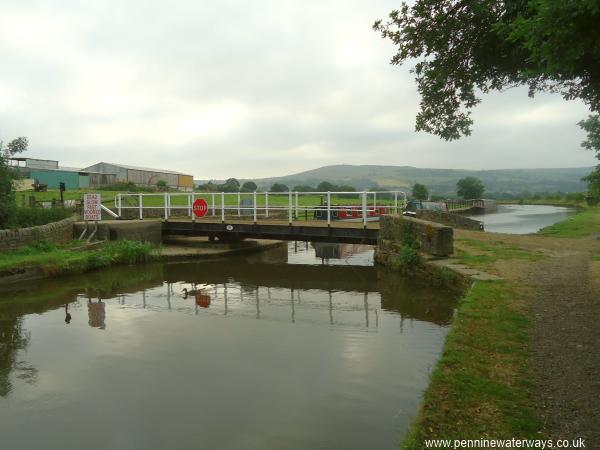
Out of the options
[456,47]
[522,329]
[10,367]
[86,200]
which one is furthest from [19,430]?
[86,200]

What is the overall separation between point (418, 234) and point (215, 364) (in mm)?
7921

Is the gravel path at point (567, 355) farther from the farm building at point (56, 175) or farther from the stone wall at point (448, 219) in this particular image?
the farm building at point (56, 175)

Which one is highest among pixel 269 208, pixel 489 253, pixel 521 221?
pixel 269 208

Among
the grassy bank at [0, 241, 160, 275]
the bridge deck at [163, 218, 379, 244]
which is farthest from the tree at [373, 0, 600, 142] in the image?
the grassy bank at [0, 241, 160, 275]

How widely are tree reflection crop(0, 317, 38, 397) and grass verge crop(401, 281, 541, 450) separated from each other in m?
4.56

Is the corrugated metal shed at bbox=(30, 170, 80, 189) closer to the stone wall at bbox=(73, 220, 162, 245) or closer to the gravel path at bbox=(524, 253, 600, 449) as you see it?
the stone wall at bbox=(73, 220, 162, 245)

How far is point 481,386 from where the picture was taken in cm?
398

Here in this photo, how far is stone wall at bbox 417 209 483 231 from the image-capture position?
22.6 meters

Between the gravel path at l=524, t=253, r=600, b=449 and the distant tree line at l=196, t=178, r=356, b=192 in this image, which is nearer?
the gravel path at l=524, t=253, r=600, b=449

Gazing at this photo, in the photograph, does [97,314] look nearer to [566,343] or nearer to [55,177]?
[566,343]

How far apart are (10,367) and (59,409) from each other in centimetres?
169

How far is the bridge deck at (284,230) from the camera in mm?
14523

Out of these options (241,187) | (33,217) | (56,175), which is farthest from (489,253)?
(241,187)

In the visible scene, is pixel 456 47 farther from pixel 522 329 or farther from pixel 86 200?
pixel 86 200
